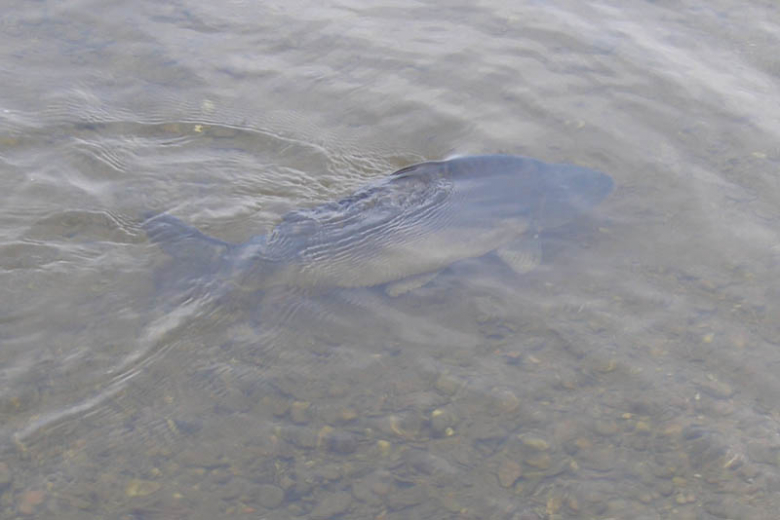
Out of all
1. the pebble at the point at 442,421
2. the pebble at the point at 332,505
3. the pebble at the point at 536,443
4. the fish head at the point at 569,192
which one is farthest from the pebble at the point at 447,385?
the fish head at the point at 569,192

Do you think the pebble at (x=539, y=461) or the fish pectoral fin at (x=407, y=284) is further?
the fish pectoral fin at (x=407, y=284)

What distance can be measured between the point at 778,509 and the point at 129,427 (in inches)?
141

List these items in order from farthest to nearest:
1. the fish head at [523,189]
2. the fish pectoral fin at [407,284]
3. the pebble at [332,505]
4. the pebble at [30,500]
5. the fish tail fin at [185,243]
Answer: the fish head at [523,189] → the fish pectoral fin at [407,284] → the fish tail fin at [185,243] → the pebble at [332,505] → the pebble at [30,500]

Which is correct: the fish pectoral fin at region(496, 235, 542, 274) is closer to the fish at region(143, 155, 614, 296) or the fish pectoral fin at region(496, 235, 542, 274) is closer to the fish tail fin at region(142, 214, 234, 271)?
the fish at region(143, 155, 614, 296)

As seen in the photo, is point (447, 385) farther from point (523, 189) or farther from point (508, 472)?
point (523, 189)

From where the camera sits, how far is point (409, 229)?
5.60 m

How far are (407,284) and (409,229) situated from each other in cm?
49

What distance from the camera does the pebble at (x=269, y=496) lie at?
3.95 meters

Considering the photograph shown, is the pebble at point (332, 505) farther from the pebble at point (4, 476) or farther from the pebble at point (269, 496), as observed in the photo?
the pebble at point (4, 476)

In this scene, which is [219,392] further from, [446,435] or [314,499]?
[446,435]

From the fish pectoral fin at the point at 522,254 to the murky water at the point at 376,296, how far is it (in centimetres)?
7

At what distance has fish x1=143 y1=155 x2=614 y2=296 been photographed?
5.26 m

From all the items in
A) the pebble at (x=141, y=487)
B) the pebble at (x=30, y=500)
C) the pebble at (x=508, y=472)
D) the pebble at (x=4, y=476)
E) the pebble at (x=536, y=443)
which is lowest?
the pebble at (x=30, y=500)

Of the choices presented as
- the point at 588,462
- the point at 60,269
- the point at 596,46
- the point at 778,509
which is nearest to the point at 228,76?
the point at 60,269
